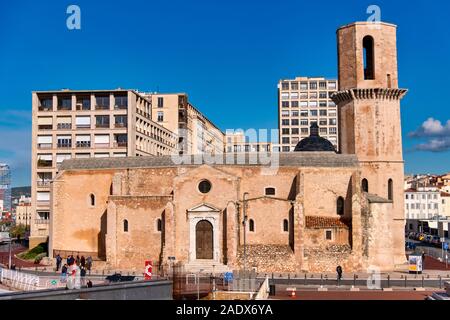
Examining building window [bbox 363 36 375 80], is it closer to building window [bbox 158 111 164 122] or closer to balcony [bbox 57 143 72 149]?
balcony [bbox 57 143 72 149]

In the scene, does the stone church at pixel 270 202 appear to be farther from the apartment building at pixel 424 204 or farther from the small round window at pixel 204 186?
the apartment building at pixel 424 204

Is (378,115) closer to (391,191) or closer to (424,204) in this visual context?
(391,191)

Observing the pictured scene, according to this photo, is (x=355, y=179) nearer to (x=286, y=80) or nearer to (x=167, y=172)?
(x=167, y=172)

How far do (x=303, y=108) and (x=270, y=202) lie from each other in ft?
245

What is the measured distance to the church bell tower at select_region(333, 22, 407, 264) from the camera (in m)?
45.8

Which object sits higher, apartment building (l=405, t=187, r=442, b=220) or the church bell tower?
the church bell tower

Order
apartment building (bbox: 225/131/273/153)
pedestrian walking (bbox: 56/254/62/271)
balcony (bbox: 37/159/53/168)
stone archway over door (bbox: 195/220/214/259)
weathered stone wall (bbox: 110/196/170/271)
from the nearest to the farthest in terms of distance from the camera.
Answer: stone archway over door (bbox: 195/220/214/259) < weathered stone wall (bbox: 110/196/170/271) < pedestrian walking (bbox: 56/254/62/271) < balcony (bbox: 37/159/53/168) < apartment building (bbox: 225/131/273/153)

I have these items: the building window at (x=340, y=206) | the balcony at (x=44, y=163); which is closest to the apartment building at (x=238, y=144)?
the balcony at (x=44, y=163)

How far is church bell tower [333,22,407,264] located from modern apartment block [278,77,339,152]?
6829 centimetres

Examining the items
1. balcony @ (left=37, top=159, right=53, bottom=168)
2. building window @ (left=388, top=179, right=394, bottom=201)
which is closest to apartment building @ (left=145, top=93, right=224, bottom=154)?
balcony @ (left=37, top=159, right=53, bottom=168)

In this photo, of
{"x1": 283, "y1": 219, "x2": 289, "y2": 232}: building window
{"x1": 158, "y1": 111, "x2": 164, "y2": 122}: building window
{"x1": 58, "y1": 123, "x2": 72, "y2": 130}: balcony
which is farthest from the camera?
{"x1": 158, "y1": 111, "x2": 164, "y2": 122}: building window

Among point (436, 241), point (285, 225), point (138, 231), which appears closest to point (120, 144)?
point (138, 231)
